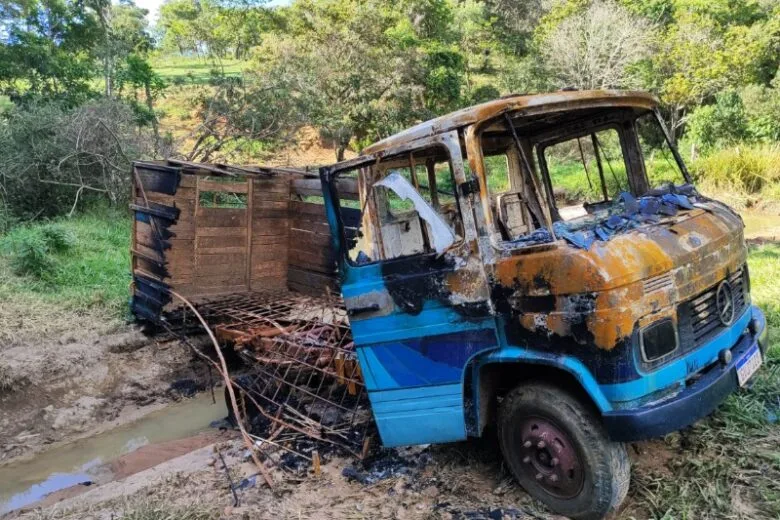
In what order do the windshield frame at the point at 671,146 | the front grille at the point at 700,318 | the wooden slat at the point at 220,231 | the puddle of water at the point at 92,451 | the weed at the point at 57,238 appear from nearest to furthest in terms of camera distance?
the front grille at the point at 700,318 < the windshield frame at the point at 671,146 < the puddle of water at the point at 92,451 < the wooden slat at the point at 220,231 < the weed at the point at 57,238

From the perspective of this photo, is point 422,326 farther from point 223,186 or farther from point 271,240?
point 271,240

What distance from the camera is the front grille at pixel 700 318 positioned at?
283 cm

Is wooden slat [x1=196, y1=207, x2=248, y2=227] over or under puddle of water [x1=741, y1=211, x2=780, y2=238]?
under

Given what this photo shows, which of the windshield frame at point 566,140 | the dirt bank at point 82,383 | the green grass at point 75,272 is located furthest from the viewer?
the green grass at point 75,272

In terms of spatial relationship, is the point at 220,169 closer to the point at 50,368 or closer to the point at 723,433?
the point at 50,368

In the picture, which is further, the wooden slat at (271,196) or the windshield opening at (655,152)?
the wooden slat at (271,196)

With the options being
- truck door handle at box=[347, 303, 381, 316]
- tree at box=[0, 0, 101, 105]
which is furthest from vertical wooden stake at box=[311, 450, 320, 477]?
tree at box=[0, 0, 101, 105]

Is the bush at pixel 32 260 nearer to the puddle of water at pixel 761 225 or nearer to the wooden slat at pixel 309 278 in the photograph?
the wooden slat at pixel 309 278

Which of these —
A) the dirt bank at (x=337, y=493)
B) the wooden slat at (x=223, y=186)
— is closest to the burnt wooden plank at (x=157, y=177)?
the wooden slat at (x=223, y=186)

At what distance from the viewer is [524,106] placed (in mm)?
2984

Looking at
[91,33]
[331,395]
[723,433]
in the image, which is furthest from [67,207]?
[723,433]

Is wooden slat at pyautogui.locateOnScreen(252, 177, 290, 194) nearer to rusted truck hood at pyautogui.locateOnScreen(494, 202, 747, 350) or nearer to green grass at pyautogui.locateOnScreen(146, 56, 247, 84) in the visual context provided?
rusted truck hood at pyautogui.locateOnScreen(494, 202, 747, 350)

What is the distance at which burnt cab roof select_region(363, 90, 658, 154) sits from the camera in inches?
116

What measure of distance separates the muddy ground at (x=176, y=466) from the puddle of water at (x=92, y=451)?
0.14 meters
